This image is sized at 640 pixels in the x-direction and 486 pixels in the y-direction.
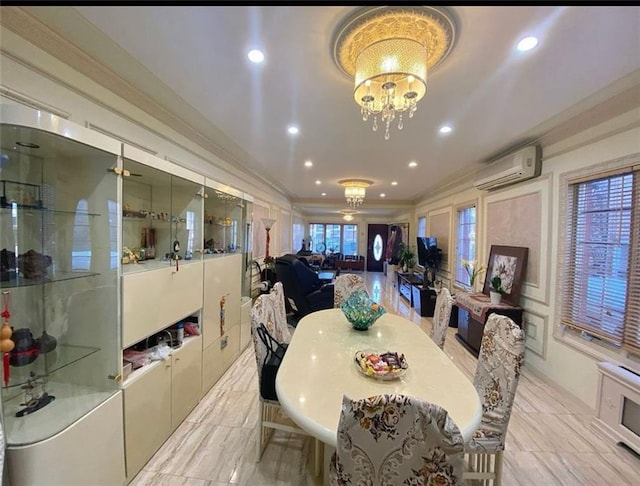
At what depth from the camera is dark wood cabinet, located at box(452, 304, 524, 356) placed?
3.44m

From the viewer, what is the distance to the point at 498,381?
5.30ft

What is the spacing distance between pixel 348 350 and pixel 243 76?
2094 millimetres

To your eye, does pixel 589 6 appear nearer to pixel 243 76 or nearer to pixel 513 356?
pixel 513 356

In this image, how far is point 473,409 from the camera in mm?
1264

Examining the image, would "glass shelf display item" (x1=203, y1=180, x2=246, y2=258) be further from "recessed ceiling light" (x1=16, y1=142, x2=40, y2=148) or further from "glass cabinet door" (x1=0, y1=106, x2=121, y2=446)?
"recessed ceiling light" (x1=16, y1=142, x2=40, y2=148)

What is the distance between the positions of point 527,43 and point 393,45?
795mm

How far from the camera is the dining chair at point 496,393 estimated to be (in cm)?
151

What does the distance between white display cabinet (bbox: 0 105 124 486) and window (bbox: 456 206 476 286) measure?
5.10m

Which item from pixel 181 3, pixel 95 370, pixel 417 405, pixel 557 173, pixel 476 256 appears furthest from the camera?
pixel 476 256

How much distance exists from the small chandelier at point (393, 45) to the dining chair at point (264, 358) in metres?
1.69

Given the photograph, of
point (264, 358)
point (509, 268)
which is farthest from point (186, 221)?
point (509, 268)

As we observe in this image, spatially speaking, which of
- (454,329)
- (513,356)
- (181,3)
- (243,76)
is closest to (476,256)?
(454,329)

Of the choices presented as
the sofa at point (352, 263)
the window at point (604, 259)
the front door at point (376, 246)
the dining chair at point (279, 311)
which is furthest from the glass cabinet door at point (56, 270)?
the front door at point (376, 246)

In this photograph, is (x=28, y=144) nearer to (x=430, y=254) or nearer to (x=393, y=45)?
(x=393, y=45)
